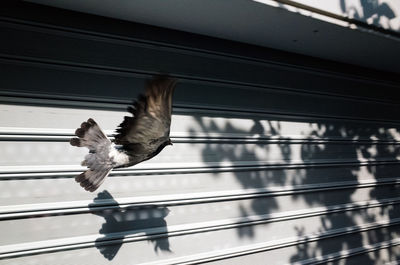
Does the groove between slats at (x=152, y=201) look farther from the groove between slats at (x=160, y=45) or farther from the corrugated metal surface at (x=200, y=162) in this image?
the groove between slats at (x=160, y=45)

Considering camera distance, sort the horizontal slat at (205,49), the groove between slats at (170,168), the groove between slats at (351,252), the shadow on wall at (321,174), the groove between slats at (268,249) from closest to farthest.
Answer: the groove between slats at (170,168) → the horizontal slat at (205,49) → the groove between slats at (268,249) → the shadow on wall at (321,174) → the groove between slats at (351,252)

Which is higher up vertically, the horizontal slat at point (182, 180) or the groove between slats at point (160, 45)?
the groove between slats at point (160, 45)

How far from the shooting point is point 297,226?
346 centimetres

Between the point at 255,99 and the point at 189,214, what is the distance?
147 centimetres

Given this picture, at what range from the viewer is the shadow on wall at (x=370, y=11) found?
2802mm

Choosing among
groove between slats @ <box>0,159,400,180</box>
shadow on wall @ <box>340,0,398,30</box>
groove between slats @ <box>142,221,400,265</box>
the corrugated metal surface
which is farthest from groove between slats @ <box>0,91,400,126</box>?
groove between slats @ <box>142,221,400,265</box>

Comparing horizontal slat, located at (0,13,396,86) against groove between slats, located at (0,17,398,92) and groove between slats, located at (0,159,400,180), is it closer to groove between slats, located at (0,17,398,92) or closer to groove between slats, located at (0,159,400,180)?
groove between slats, located at (0,17,398,92)

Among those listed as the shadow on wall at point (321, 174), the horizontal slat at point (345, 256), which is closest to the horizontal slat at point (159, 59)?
the shadow on wall at point (321, 174)

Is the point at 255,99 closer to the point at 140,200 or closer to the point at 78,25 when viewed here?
the point at 140,200

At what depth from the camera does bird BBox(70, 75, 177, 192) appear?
162cm

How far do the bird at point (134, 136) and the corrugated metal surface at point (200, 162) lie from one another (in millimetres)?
538

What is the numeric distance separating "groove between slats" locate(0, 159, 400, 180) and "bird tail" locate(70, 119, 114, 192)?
19.1 inches

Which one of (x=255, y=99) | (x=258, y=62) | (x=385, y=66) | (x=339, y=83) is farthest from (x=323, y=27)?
(x=385, y=66)

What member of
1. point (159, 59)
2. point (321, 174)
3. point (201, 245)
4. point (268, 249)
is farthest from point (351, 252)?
point (159, 59)
